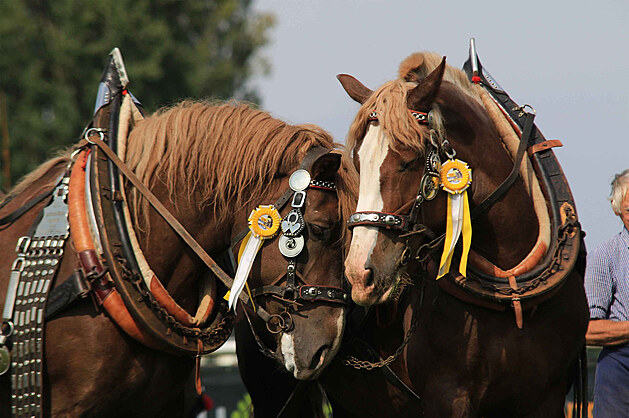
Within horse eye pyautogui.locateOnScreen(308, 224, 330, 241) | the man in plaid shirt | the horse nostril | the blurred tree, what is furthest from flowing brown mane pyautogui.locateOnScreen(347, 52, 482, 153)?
the blurred tree

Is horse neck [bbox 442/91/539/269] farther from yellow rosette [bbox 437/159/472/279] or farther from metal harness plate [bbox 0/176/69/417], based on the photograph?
metal harness plate [bbox 0/176/69/417]

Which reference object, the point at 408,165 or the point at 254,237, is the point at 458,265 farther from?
the point at 254,237

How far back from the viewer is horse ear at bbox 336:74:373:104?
3.69 m

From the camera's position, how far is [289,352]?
3.42 m

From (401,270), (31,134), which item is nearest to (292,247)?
(401,270)

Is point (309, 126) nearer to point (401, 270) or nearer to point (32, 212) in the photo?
point (401, 270)

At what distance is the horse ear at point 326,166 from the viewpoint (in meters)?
3.50

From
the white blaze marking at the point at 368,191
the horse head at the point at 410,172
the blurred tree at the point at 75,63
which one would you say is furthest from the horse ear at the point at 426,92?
the blurred tree at the point at 75,63

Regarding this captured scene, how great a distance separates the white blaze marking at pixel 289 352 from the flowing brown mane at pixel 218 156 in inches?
23.7

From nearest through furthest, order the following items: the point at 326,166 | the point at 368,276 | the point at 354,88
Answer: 1. the point at 368,276
2. the point at 326,166
3. the point at 354,88

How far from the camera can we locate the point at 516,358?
11.5 ft

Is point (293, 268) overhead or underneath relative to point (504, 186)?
underneath

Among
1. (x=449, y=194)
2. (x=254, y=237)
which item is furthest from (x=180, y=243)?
(x=449, y=194)

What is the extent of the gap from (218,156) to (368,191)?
762 millimetres
